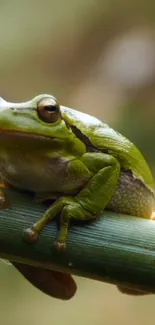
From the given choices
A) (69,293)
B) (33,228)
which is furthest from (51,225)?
(69,293)

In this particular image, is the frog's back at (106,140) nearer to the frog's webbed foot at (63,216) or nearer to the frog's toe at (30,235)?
the frog's webbed foot at (63,216)

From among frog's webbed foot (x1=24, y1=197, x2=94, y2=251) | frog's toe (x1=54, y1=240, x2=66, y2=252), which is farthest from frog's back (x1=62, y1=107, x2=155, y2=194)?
frog's toe (x1=54, y1=240, x2=66, y2=252)

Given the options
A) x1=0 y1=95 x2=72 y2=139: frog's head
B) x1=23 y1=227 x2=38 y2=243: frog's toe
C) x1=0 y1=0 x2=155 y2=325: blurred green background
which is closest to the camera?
x1=23 y1=227 x2=38 y2=243: frog's toe

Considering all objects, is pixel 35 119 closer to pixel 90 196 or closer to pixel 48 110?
pixel 48 110

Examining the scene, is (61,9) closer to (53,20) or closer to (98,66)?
(53,20)

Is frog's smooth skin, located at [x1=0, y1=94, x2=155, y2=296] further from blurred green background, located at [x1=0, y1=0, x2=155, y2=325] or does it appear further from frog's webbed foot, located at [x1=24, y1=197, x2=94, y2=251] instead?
blurred green background, located at [x1=0, y1=0, x2=155, y2=325]

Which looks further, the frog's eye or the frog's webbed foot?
the frog's eye
